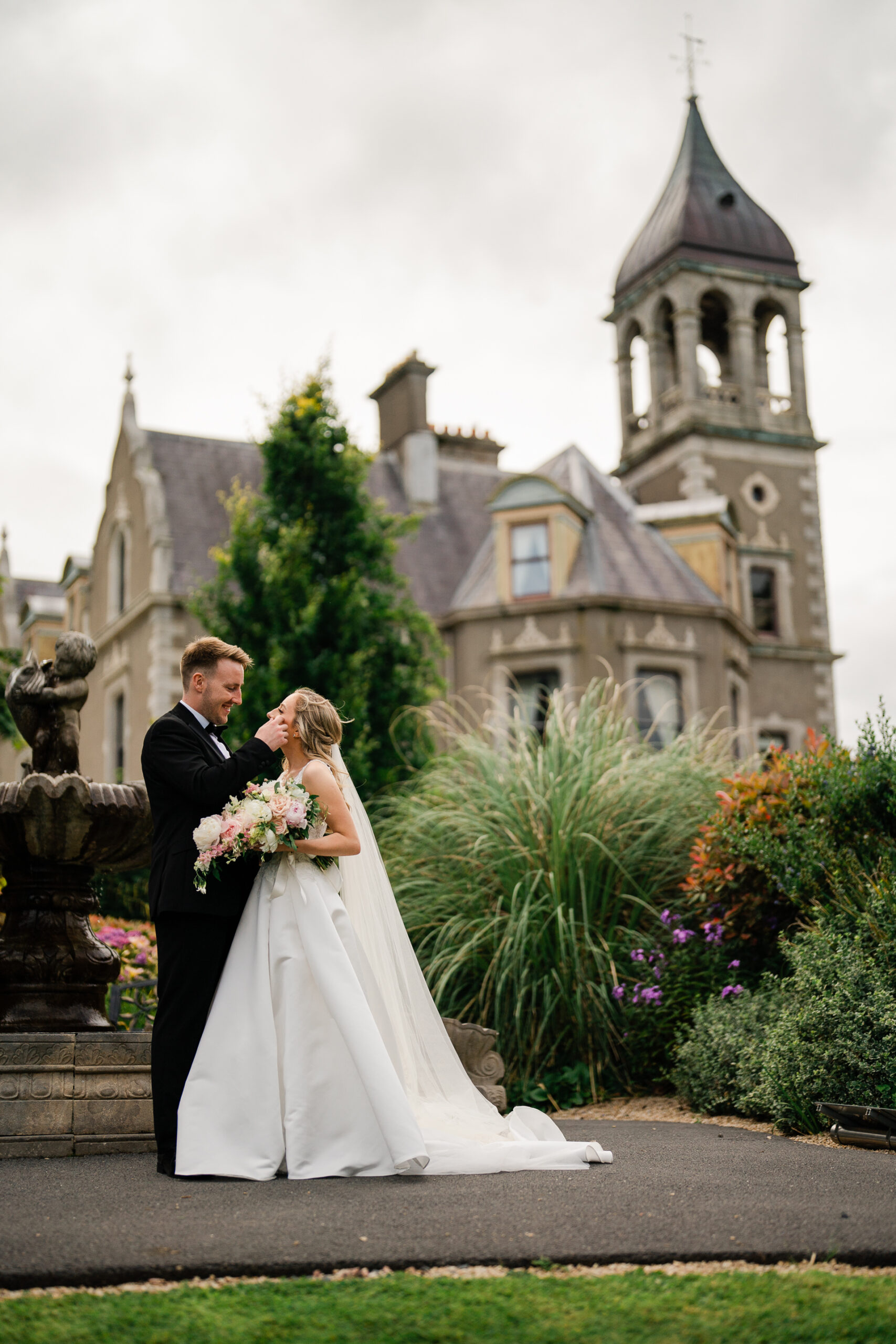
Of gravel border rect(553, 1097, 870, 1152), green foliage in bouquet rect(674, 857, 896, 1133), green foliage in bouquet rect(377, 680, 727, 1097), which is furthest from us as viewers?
green foliage in bouquet rect(377, 680, 727, 1097)

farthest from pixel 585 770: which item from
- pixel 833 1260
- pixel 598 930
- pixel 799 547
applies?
pixel 799 547

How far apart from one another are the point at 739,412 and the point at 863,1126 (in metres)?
24.5

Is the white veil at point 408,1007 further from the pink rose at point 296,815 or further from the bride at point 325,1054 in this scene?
the pink rose at point 296,815

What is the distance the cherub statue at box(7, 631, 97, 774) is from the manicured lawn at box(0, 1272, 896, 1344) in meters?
4.00

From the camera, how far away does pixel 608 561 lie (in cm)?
2339

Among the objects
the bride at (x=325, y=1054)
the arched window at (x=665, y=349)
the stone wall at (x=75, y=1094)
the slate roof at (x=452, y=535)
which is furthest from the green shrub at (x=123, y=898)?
the arched window at (x=665, y=349)

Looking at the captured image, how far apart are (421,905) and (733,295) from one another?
23.9 meters

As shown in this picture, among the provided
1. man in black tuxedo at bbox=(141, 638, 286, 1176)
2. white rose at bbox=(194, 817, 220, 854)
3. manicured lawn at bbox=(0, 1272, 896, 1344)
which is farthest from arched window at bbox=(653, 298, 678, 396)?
manicured lawn at bbox=(0, 1272, 896, 1344)

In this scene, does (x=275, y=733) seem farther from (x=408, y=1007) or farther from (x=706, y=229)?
(x=706, y=229)

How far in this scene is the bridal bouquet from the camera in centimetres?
510

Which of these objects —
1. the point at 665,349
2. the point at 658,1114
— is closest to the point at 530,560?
the point at 665,349

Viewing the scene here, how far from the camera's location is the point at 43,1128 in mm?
5648

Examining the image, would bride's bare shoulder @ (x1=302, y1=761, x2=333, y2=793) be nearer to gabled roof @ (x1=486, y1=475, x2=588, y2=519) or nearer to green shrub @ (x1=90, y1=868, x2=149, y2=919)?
green shrub @ (x1=90, y1=868, x2=149, y2=919)

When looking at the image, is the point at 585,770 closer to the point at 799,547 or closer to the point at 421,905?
the point at 421,905
